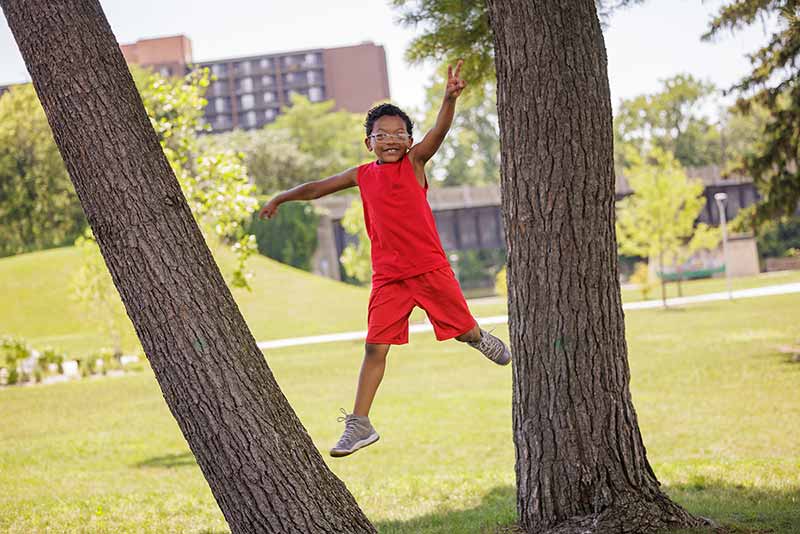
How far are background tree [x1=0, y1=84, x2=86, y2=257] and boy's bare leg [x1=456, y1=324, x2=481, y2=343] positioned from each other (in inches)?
1742

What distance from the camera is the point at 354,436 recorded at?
438 cm

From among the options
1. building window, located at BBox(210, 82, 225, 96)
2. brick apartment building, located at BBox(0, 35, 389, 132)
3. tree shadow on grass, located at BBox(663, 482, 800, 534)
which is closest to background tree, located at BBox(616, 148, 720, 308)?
tree shadow on grass, located at BBox(663, 482, 800, 534)

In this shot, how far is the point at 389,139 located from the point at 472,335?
3.47ft

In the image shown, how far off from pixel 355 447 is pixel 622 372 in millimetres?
1328

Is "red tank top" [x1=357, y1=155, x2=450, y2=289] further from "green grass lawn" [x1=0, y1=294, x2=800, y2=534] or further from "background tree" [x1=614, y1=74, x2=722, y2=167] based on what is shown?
"background tree" [x1=614, y1=74, x2=722, y2=167]

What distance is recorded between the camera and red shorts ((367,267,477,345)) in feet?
14.5

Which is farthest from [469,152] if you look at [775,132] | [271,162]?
[775,132]

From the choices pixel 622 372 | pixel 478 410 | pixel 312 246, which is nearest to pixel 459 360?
pixel 478 410

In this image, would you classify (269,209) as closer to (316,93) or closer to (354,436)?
(354,436)

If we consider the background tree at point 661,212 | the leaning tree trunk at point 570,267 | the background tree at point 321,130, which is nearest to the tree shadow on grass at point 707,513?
the leaning tree trunk at point 570,267

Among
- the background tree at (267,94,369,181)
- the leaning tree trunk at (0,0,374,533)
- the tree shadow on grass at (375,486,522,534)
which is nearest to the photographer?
the leaning tree trunk at (0,0,374,533)

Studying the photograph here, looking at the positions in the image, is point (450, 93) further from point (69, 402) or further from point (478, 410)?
point (69, 402)

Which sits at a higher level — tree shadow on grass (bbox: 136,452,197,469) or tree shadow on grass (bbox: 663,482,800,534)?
tree shadow on grass (bbox: 663,482,800,534)

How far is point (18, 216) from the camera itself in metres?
46.8
